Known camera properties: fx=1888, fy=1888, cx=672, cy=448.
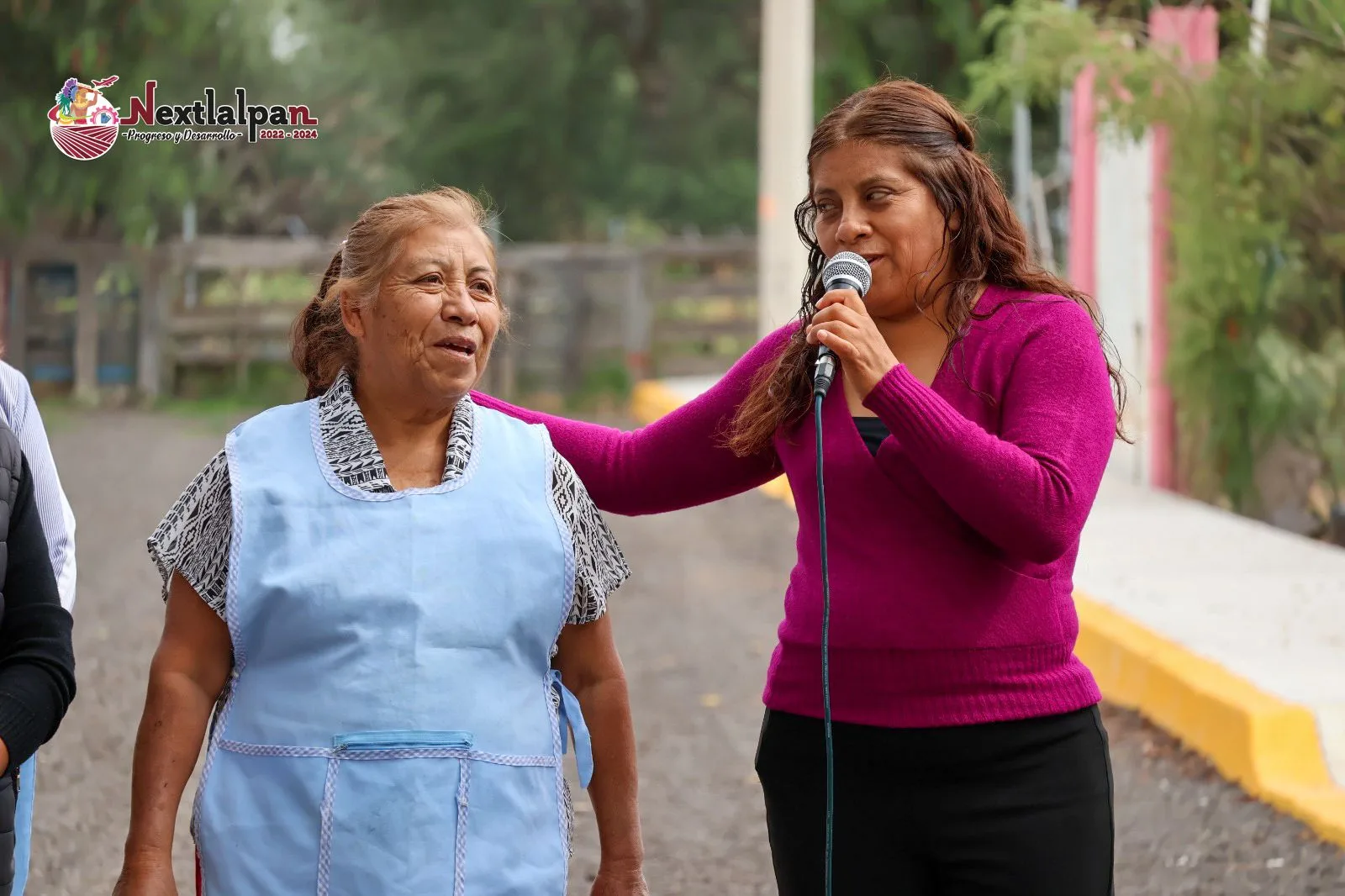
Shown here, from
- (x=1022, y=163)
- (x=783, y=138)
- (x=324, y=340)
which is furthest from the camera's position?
(x=783, y=138)

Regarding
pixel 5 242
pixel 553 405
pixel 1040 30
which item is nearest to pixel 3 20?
pixel 5 242

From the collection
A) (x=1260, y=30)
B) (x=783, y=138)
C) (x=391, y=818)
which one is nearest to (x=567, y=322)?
(x=783, y=138)

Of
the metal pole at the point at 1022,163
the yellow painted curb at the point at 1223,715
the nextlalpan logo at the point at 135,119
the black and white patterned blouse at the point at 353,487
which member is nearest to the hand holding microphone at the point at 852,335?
the black and white patterned blouse at the point at 353,487

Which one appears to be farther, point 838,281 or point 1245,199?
point 1245,199

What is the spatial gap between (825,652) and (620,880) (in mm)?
498

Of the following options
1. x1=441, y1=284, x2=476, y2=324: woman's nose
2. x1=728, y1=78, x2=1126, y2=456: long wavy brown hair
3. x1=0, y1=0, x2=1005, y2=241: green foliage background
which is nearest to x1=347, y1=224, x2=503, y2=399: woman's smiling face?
x1=441, y1=284, x2=476, y2=324: woman's nose

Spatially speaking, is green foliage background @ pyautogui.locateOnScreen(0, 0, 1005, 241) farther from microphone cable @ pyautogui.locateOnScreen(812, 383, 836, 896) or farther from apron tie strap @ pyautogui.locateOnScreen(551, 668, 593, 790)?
microphone cable @ pyautogui.locateOnScreen(812, 383, 836, 896)

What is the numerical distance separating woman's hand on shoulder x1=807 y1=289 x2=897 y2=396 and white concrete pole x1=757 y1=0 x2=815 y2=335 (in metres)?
13.4

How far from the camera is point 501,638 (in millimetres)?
2725

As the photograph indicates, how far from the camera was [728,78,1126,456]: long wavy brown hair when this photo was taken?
2873 millimetres

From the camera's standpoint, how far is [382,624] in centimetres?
267

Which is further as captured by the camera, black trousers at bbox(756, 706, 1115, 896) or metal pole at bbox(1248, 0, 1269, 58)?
metal pole at bbox(1248, 0, 1269, 58)

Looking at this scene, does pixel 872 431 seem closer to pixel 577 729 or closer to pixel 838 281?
pixel 838 281

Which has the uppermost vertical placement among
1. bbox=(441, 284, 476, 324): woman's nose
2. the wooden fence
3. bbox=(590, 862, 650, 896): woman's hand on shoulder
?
bbox=(441, 284, 476, 324): woman's nose
